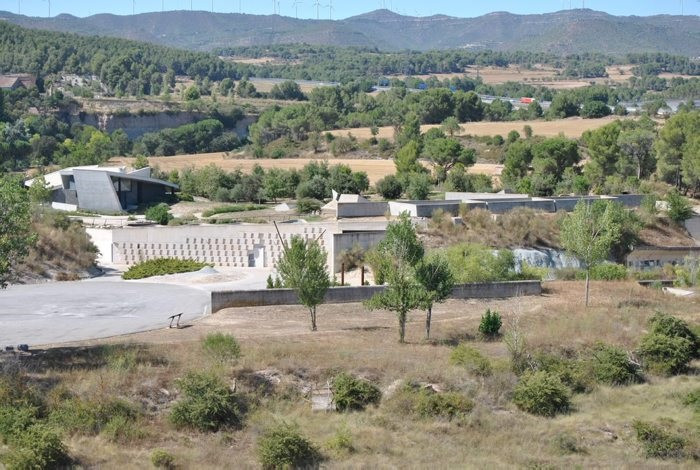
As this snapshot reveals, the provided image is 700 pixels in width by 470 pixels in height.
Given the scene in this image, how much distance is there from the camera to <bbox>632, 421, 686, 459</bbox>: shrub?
71.2 feet

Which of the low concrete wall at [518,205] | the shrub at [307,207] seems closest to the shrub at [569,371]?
the low concrete wall at [518,205]

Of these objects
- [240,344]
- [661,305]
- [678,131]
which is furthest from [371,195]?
[240,344]

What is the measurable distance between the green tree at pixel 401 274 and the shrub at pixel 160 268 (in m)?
10.5

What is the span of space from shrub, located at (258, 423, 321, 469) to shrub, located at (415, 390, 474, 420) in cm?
292

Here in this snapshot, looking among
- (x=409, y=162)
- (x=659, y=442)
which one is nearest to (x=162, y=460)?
(x=659, y=442)

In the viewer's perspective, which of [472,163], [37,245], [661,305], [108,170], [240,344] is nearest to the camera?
[240,344]

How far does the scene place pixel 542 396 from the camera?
23484 mm

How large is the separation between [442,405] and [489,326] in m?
5.12

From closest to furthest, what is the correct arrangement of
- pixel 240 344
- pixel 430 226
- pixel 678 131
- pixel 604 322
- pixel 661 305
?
pixel 240 344, pixel 604 322, pixel 661 305, pixel 430 226, pixel 678 131

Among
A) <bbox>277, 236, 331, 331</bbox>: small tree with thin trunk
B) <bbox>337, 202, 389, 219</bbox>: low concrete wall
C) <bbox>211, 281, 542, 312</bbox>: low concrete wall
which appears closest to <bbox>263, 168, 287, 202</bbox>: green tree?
<bbox>337, 202, 389, 219</bbox>: low concrete wall

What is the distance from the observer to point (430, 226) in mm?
40438

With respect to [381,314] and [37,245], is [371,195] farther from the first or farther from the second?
[381,314]

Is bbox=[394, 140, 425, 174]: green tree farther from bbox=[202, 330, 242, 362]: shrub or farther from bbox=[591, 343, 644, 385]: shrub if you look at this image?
bbox=[202, 330, 242, 362]: shrub

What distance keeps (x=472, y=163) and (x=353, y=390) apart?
1727 inches
